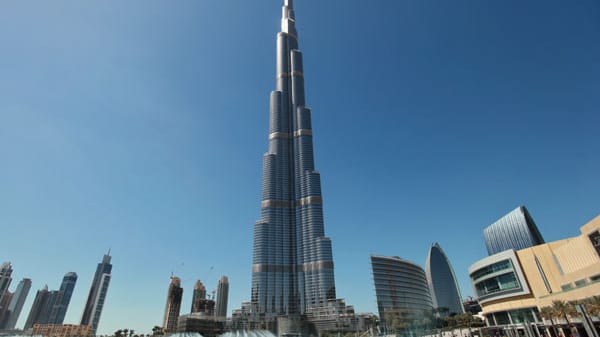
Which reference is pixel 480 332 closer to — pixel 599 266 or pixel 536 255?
pixel 536 255

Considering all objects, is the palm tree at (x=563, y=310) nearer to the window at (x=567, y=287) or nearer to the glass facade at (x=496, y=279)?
the window at (x=567, y=287)

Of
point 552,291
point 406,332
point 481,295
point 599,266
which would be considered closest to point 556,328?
point 552,291

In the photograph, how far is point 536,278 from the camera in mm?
81875

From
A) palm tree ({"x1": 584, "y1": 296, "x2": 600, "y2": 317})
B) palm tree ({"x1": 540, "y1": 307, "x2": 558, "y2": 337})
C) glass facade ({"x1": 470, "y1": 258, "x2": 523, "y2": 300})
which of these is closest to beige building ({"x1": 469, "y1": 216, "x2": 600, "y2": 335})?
glass facade ({"x1": 470, "y1": 258, "x2": 523, "y2": 300})

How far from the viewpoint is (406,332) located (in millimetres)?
162250

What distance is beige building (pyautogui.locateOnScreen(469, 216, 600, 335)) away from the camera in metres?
63.5

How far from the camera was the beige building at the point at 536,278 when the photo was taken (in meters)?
63.5

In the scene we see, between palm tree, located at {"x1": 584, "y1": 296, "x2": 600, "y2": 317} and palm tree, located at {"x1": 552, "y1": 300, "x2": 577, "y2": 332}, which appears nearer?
palm tree, located at {"x1": 584, "y1": 296, "x2": 600, "y2": 317}

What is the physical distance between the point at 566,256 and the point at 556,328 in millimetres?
17142

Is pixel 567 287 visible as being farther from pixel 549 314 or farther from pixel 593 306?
pixel 593 306

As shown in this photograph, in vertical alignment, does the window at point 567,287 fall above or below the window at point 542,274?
below

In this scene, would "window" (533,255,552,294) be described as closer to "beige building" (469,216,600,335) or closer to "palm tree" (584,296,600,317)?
"beige building" (469,216,600,335)

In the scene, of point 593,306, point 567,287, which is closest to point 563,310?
point 593,306

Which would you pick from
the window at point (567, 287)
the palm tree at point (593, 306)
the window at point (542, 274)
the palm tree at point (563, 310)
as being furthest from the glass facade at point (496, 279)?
the palm tree at point (593, 306)
